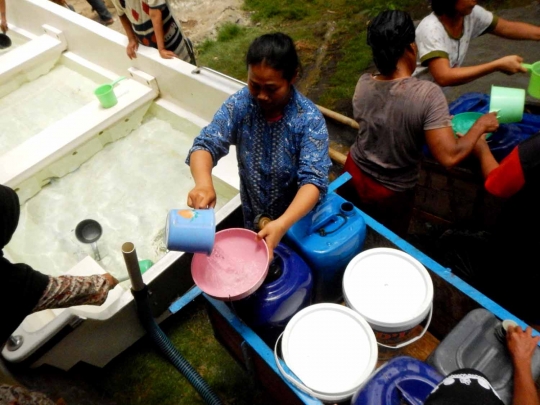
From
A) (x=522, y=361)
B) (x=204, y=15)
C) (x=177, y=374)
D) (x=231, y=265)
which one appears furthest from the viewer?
(x=204, y=15)

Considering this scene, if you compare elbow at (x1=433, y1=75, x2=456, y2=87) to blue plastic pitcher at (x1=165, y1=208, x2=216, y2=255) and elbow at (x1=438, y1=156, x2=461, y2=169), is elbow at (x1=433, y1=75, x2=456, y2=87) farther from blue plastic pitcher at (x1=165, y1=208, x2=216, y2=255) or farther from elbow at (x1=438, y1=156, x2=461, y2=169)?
blue plastic pitcher at (x1=165, y1=208, x2=216, y2=255)

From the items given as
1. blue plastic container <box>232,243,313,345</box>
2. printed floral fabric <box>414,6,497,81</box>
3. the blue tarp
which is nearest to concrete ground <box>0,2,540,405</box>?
the blue tarp

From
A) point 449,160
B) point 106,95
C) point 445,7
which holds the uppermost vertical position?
point 445,7

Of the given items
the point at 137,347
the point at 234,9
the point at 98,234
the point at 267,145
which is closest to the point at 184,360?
the point at 137,347

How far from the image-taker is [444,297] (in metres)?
2.01

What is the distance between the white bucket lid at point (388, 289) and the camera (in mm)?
1689

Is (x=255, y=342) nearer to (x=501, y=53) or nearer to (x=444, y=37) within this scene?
(x=444, y=37)

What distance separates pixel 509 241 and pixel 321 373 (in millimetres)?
1245

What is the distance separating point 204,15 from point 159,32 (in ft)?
9.63

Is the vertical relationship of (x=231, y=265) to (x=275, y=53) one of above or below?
below

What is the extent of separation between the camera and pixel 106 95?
3.72 meters

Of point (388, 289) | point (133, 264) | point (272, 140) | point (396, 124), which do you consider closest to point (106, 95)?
point (133, 264)

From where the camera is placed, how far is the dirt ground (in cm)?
587

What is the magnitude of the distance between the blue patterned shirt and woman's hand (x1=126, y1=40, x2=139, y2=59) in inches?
93.1
